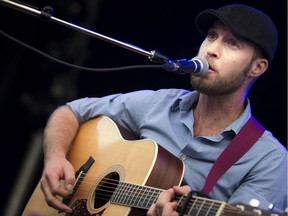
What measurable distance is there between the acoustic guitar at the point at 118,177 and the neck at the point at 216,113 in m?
0.38

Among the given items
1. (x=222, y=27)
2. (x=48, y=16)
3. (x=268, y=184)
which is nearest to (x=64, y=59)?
(x=222, y=27)

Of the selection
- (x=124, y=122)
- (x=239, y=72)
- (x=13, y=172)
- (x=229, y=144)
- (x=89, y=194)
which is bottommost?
(x=13, y=172)

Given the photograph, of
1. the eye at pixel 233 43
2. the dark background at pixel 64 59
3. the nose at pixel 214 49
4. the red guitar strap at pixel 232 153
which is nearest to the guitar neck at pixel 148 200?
the red guitar strap at pixel 232 153

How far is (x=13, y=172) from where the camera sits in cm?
457

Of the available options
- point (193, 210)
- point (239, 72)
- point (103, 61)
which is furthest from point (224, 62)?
point (103, 61)

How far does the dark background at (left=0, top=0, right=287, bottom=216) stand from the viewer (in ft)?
13.9

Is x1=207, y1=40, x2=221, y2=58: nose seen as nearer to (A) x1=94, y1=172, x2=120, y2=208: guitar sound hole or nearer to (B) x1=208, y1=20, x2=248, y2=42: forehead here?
(B) x1=208, y1=20, x2=248, y2=42: forehead

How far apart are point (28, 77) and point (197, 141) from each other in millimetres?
1846

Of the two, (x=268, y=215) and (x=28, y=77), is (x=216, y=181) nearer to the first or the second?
(x=268, y=215)

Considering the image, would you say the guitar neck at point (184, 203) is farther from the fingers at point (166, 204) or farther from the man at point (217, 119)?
the man at point (217, 119)

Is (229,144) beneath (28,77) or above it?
above

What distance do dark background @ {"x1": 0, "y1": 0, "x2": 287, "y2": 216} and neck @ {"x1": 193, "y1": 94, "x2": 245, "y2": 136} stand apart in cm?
91

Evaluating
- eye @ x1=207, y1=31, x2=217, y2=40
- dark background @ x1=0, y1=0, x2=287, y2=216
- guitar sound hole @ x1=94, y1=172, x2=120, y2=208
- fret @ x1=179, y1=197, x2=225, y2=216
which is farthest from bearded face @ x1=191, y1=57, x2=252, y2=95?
dark background @ x1=0, y1=0, x2=287, y2=216

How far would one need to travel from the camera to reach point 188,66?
250cm
